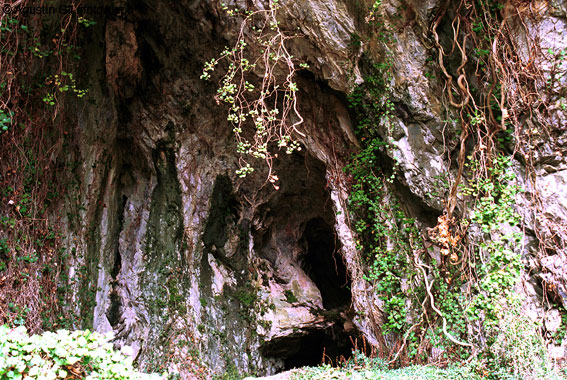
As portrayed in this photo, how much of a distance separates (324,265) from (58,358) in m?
6.28

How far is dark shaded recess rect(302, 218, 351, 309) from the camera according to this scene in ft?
25.2

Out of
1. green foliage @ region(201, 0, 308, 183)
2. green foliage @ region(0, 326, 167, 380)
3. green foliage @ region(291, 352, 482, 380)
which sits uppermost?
green foliage @ region(201, 0, 308, 183)

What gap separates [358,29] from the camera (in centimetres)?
471

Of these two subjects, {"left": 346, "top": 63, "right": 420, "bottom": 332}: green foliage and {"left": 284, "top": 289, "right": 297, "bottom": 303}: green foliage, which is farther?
{"left": 284, "top": 289, "right": 297, "bottom": 303}: green foliage

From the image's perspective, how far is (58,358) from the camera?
2279 millimetres

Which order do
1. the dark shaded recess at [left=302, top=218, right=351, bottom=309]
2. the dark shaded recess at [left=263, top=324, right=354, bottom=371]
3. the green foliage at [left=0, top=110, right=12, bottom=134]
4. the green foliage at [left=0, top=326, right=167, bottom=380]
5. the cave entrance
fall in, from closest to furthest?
1. the green foliage at [left=0, top=326, right=167, bottom=380]
2. the green foliage at [left=0, top=110, right=12, bottom=134]
3. the dark shaded recess at [left=263, top=324, right=354, bottom=371]
4. the cave entrance
5. the dark shaded recess at [left=302, top=218, right=351, bottom=309]

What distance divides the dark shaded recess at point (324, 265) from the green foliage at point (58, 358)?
5371mm

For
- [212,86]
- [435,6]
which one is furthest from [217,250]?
[435,6]

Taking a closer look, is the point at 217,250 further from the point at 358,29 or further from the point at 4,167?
the point at 358,29

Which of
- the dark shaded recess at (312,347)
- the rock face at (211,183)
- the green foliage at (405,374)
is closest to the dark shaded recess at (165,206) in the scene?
the rock face at (211,183)

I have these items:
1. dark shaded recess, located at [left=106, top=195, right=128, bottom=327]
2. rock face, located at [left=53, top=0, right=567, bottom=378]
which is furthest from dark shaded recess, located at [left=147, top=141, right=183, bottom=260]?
dark shaded recess, located at [left=106, top=195, right=128, bottom=327]

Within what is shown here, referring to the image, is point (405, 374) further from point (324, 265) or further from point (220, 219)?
point (324, 265)

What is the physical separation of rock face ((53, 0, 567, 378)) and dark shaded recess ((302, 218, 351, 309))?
793 mm

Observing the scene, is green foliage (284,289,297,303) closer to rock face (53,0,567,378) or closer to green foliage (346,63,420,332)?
rock face (53,0,567,378)
